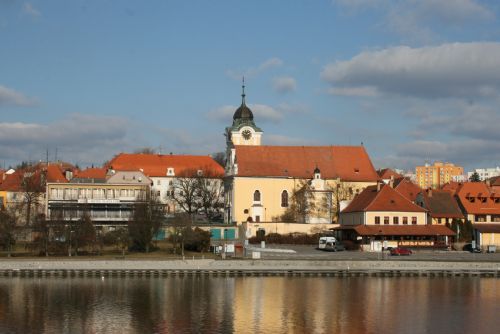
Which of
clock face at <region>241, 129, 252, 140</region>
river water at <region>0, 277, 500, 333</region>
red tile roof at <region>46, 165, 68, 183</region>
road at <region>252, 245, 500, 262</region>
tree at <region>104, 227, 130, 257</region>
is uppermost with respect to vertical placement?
clock face at <region>241, 129, 252, 140</region>

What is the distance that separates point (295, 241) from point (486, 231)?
18.7 meters

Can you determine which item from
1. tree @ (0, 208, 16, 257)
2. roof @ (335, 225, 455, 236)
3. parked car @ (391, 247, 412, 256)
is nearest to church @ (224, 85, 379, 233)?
roof @ (335, 225, 455, 236)

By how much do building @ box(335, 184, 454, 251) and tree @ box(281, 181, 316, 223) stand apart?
6.52 meters

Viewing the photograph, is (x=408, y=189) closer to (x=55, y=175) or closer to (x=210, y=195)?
(x=210, y=195)

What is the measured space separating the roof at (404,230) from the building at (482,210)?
13.4ft

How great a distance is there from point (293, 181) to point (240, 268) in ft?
102

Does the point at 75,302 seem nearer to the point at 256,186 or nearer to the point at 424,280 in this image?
the point at 424,280

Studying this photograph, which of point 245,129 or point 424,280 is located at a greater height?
point 245,129

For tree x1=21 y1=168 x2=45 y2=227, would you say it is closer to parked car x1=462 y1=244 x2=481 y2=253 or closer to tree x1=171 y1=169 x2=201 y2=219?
tree x1=171 y1=169 x2=201 y2=219

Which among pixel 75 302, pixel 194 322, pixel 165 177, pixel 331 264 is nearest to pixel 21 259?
pixel 75 302

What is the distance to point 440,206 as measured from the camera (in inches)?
3253

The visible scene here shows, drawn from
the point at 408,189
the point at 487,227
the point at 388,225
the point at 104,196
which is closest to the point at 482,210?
the point at 487,227

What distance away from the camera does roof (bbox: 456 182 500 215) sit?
82581 millimetres

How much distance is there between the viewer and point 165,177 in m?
117
